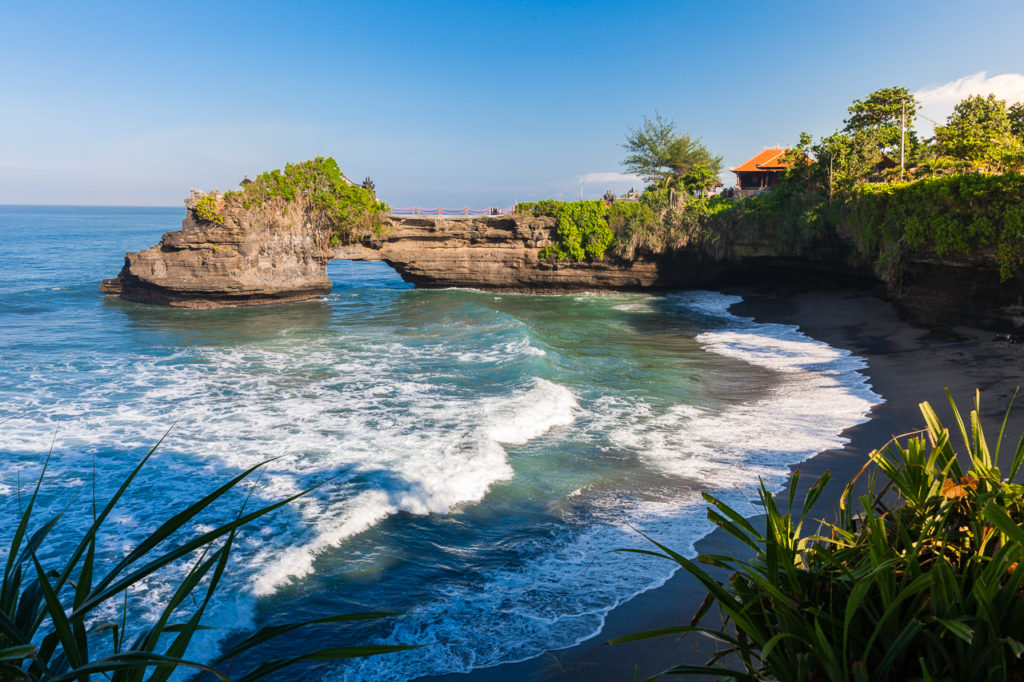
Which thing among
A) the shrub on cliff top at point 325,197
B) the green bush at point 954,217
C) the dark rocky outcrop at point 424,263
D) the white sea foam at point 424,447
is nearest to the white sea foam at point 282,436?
the white sea foam at point 424,447

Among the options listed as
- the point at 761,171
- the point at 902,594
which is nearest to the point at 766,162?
the point at 761,171

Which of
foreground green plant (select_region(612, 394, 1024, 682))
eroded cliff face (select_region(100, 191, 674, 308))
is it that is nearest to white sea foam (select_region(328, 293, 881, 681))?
foreground green plant (select_region(612, 394, 1024, 682))

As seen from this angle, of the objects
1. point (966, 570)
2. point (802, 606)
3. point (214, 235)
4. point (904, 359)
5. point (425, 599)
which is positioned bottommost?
point (425, 599)

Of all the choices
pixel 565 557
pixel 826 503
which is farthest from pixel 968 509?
pixel 826 503

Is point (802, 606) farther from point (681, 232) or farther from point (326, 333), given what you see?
point (681, 232)

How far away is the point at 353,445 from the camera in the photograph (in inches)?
416

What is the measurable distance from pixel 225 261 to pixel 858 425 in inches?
1018

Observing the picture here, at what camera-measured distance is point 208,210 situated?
27953mm

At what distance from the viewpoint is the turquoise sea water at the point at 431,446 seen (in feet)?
20.9

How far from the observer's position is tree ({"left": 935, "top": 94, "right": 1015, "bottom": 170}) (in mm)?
21344

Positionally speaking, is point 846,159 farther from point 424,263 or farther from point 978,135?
point 424,263

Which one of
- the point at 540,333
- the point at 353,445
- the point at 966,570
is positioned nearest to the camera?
the point at 966,570

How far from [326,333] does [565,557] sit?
1649 cm

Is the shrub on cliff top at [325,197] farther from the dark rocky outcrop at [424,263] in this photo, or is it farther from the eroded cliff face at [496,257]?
the eroded cliff face at [496,257]
